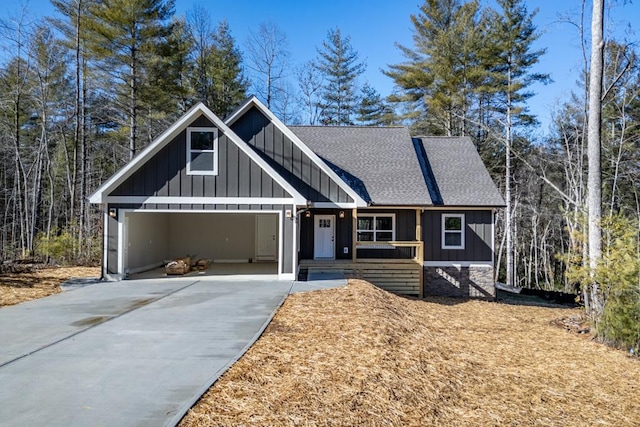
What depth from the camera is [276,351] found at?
17.6 feet

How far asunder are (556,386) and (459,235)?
9.12 meters

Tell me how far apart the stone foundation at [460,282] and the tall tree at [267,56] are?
18175mm

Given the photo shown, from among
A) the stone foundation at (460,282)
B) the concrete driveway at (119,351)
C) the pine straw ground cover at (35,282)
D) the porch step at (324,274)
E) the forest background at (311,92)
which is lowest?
the stone foundation at (460,282)

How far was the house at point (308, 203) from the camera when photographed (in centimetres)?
1122

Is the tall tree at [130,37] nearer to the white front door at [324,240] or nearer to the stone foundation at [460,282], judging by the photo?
the white front door at [324,240]

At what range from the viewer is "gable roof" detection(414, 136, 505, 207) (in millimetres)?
14102

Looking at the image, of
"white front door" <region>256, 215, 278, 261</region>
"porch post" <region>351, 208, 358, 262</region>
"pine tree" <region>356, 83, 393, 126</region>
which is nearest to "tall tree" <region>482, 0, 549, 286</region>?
"pine tree" <region>356, 83, 393, 126</region>

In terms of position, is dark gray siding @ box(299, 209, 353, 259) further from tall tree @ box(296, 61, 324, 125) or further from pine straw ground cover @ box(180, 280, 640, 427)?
tall tree @ box(296, 61, 324, 125)

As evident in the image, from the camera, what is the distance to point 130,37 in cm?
1753

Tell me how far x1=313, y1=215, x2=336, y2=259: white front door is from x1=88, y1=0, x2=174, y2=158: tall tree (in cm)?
931

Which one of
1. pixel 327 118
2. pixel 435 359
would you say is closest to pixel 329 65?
pixel 327 118

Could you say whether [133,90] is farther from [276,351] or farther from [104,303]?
[276,351]

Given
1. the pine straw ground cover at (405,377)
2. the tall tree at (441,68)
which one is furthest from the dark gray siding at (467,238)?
the tall tree at (441,68)

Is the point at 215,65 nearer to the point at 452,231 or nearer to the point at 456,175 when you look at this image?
the point at 456,175
